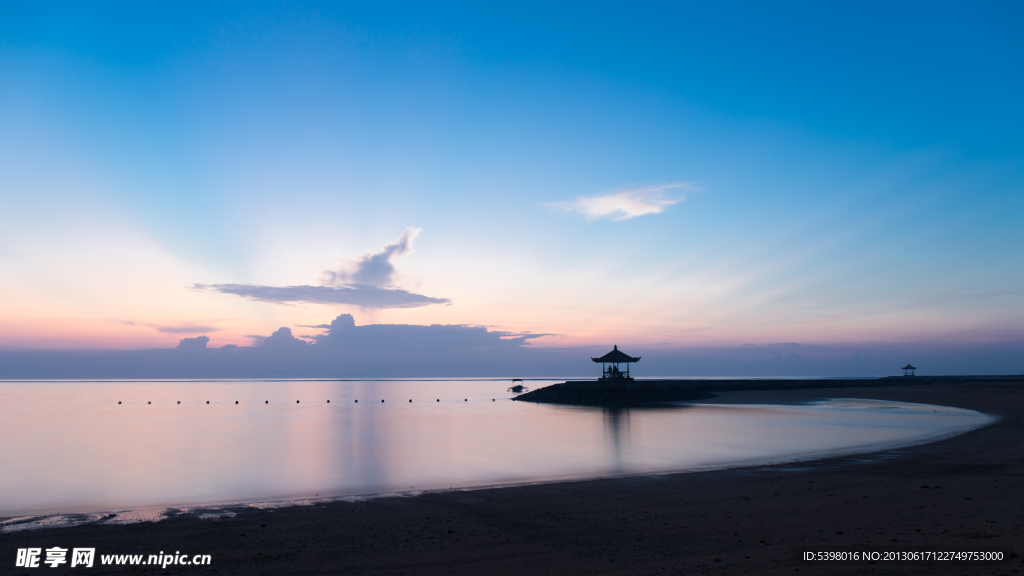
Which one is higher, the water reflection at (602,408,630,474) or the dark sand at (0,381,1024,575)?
the dark sand at (0,381,1024,575)

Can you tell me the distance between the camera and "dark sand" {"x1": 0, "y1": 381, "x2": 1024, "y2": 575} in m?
7.32

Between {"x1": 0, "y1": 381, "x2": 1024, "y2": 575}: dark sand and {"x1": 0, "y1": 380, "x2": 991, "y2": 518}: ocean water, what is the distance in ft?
15.3

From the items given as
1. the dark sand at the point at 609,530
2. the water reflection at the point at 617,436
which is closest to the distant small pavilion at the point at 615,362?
the water reflection at the point at 617,436

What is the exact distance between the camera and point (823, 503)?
34.5 feet

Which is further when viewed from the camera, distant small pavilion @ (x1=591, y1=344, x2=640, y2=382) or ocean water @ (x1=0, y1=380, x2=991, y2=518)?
distant small pavilion @ (x1=591, y1=344, x2=640, y2=382)

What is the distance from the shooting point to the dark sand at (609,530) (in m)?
7.32

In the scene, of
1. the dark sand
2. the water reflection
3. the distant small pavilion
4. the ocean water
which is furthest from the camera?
the distant small pavilion

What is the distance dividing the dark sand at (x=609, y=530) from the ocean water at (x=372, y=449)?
4.67 meters

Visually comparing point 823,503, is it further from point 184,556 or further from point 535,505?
point 184,556

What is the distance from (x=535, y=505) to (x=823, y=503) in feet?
18.9

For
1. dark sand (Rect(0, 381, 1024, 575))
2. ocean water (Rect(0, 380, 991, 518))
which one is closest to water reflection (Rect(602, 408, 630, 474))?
ocean water (Rect(0, 380, 991, 518))

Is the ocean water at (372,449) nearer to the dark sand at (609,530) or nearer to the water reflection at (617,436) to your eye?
the water reflection at (617,436)

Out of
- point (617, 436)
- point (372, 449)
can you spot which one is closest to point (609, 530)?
point (372, 449)

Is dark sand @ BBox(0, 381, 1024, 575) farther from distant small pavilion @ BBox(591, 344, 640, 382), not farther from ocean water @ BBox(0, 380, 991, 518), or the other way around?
distant small pavilion @ BBox(591, 344, 640, 382)
